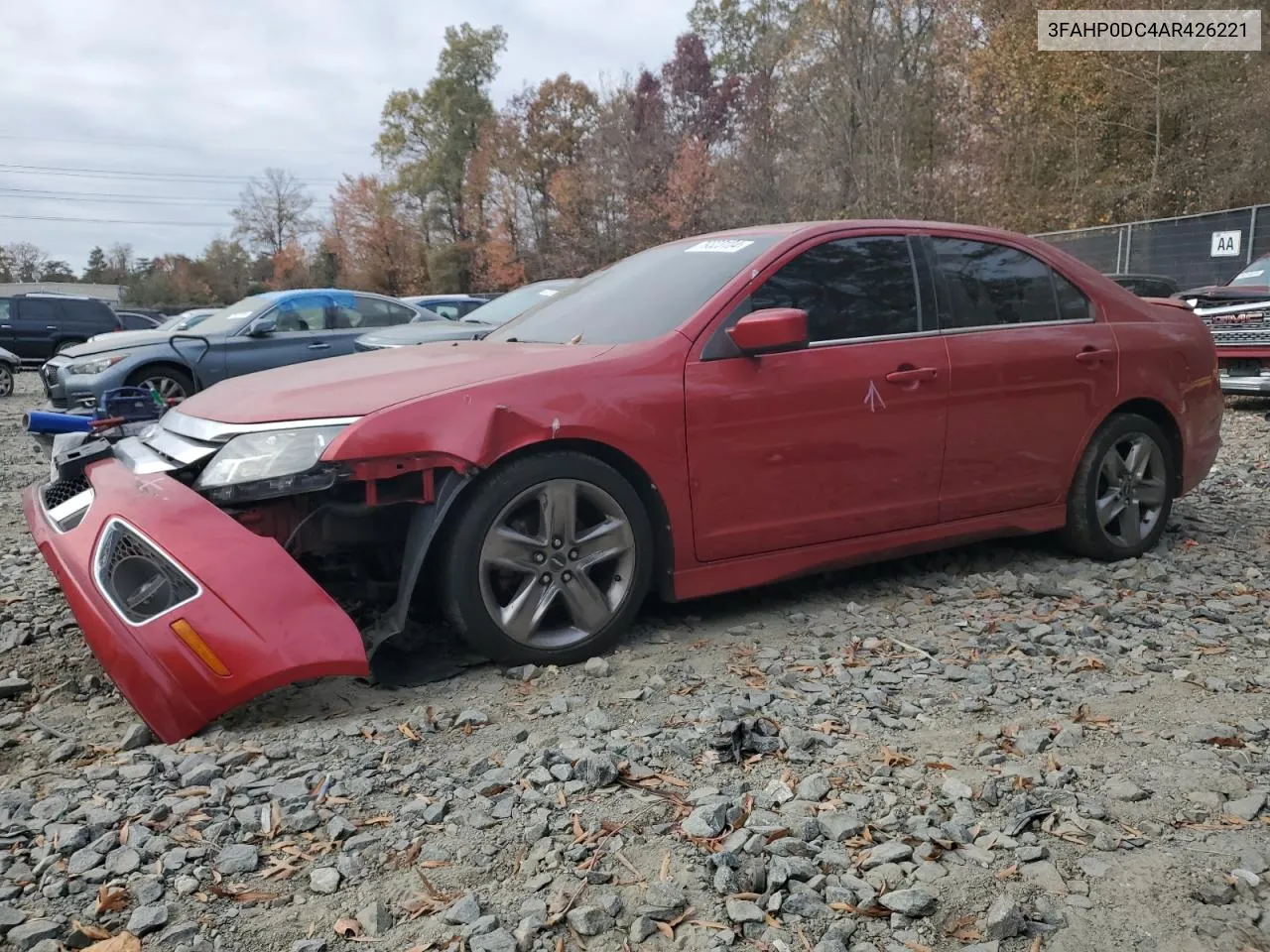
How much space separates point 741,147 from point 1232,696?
31.5 metres

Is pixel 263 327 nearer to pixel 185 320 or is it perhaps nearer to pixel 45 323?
pixel 185 320

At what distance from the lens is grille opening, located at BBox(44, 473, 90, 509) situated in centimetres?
372

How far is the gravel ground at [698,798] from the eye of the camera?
211cm

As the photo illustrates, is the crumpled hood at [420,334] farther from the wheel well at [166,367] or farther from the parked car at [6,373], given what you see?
the parked car at [6,373]

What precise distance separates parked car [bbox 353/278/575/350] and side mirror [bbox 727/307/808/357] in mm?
3064

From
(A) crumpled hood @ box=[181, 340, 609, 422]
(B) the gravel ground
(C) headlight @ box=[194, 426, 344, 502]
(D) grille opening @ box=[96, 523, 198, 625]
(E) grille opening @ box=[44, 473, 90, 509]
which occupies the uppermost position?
(A) crumpled hood @ box=[181, 340, 609, 422]

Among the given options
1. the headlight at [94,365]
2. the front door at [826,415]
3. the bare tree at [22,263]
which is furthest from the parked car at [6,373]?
the bare tree at [22,263]

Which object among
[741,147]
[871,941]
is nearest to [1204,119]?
[741,147]

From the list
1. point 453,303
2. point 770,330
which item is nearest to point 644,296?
point 770,330

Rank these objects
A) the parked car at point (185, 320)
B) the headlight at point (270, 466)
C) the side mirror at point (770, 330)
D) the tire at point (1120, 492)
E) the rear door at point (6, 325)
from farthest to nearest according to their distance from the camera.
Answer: the rear door at point (6, 325) < the parked car at point (185, 320) < the tire at point (1120, 492) < the side mirror at point (770, 330) < the headlight at point (270, 466)

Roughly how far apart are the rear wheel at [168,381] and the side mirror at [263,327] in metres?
0.95

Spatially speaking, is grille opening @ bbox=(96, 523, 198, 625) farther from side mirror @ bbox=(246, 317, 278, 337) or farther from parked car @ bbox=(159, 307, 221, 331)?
parked car @ bbox=(159, 307, 221, 331)

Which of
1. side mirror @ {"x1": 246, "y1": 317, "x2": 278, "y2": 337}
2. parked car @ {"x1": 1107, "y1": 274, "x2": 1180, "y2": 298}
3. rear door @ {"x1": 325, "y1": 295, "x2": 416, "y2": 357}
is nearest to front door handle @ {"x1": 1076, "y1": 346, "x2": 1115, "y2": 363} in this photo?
rear door @ {"x1": 325, "y1": 295, "x2": 416, "y2": 357}

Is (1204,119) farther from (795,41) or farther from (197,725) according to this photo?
(197,725)
